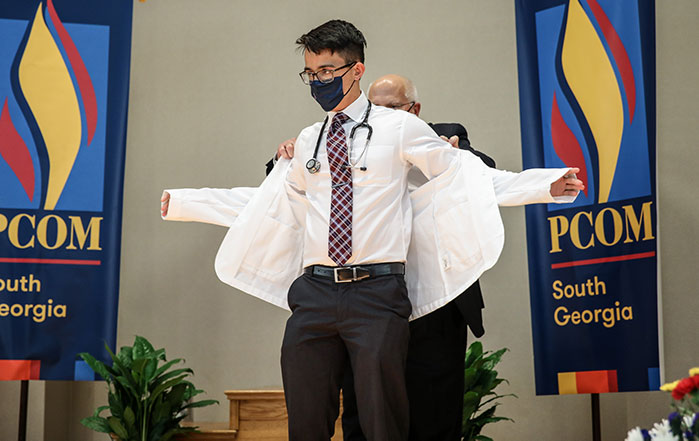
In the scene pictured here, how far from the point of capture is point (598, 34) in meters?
3.36

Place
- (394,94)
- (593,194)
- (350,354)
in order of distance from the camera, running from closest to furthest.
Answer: (350,354), (394,94), (593,194)

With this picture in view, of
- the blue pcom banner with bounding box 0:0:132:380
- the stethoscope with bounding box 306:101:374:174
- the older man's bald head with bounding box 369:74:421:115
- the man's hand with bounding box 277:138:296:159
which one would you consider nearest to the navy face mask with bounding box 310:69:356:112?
the stethoscope with bounding box 306:101:374:174

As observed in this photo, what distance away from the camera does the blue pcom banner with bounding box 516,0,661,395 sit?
319 cm

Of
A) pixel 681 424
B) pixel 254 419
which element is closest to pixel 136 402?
pixel 254 419

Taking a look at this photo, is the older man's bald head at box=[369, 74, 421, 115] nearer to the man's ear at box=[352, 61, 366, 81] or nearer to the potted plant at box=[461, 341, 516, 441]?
the man's ear at box=[352, 61, 366, 81]

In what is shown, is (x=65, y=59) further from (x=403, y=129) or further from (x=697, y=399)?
(x=697, y=399)

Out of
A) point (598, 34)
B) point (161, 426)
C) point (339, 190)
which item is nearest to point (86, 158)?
point (161, 426)

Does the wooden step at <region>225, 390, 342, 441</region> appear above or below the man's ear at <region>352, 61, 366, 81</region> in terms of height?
below

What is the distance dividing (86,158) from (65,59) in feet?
1.74

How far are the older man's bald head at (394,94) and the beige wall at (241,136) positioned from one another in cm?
164

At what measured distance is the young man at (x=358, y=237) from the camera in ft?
7.10

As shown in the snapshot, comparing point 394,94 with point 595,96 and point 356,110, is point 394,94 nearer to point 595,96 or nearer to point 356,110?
point 356,110

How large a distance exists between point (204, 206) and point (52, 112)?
1.74m

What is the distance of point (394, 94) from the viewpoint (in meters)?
2.98
